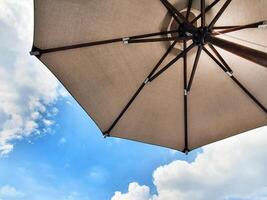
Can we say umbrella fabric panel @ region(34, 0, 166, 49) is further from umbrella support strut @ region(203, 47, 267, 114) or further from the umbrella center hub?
umbrella support strut @ region(203, 47, 267, 114)

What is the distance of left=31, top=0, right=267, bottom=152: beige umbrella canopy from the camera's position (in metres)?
6.15

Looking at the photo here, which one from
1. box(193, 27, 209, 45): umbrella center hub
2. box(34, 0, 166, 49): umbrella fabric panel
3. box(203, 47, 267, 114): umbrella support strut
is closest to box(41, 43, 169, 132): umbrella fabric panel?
box(34, 0, 166, 49): umbrella fabric panel

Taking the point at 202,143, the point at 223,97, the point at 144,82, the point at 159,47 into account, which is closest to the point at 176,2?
the point at 159,47

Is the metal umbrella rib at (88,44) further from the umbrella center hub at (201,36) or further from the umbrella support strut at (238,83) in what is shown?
the umbrella support strut at (238,83)

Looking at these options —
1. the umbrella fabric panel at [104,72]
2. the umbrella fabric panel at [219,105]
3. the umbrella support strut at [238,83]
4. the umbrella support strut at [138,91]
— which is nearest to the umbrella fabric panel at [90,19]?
the umbrella fabric panel at [104,72]

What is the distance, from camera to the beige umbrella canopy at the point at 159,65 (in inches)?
242

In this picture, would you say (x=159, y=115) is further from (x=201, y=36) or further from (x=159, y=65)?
(x=201, y=36)

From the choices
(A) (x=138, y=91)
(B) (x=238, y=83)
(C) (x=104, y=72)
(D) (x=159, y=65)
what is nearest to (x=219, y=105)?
(B) (x=238, y=83)

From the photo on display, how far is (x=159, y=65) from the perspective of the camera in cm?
725

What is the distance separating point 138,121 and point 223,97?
214cm

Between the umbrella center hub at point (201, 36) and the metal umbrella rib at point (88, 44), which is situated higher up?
the metal umbrella rib at point (88, 44)

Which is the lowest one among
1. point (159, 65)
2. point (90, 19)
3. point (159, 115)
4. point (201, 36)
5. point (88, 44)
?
point (201, 36)

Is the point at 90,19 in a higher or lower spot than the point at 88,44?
higher

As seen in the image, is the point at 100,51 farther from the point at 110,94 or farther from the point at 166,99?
the point at 166,99
